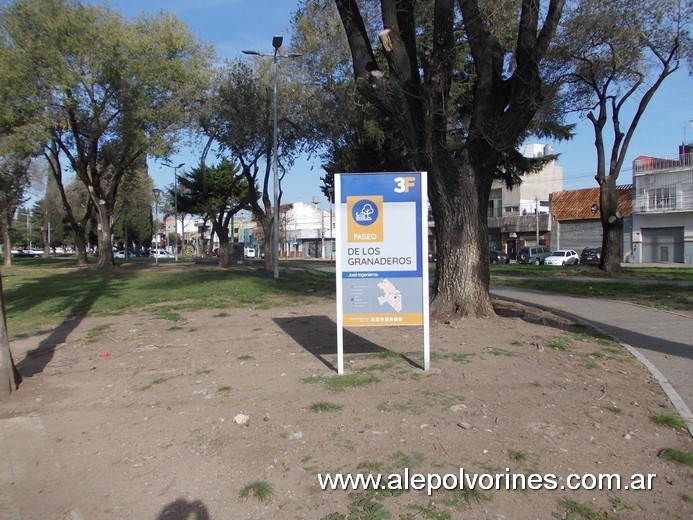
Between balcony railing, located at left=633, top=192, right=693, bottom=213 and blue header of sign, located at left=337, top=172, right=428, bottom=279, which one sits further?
balcony railing, located at left=633, top=192, right=693, bottom=213

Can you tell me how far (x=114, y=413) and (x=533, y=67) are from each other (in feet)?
26.5

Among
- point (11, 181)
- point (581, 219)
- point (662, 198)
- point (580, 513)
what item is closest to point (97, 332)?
point (580, 513)

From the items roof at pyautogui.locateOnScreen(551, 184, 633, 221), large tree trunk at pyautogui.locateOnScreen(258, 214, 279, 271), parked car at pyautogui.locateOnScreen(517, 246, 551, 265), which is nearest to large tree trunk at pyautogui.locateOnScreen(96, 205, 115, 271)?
large tree trunk at pyautogui.locateOnScreen(258, 214, 279, 271)

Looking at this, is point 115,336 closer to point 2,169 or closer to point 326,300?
point 326,300

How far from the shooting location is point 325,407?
548 centimetres

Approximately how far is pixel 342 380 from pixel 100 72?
23005mm

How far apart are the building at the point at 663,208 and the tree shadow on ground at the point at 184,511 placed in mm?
51529

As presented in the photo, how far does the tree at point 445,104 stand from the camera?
371 inches

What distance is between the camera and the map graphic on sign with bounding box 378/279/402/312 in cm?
669

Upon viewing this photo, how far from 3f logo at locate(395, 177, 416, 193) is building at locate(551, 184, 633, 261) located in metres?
49.7

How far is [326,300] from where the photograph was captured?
1480 centimetres

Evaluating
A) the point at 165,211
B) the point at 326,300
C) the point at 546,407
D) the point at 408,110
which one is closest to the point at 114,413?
the point at 546,407

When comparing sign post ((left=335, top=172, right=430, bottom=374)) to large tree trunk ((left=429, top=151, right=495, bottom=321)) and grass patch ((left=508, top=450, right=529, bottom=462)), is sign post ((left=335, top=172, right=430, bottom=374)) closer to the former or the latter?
grass patch ((left=508, top=450, right=529, bottom=462))

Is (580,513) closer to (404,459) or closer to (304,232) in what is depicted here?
(404,459)
